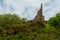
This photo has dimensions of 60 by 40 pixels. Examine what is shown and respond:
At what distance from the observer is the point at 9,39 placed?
49.6 metres

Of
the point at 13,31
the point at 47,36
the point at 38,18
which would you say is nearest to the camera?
the point at 47,36

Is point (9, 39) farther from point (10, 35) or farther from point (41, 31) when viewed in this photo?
point (41, 31)

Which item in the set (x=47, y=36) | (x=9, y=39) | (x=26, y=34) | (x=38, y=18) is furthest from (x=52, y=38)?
(x=38, y=18)

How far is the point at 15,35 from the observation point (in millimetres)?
52562

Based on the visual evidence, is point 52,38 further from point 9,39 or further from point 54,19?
point 54,19

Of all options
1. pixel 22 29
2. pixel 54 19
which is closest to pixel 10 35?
pixel 22 29

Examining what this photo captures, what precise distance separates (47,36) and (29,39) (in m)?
4.89

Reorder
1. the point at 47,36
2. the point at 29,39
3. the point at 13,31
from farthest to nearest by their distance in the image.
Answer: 1. the point at 13,31
2. the point at 47,36
3. the point at 29,39

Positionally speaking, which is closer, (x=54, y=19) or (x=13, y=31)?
(x=13, y=31)

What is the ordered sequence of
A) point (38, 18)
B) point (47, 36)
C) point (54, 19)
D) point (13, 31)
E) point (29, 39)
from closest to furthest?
point (29, 39) → point (47, 36) → point (13, 31) → point (54, 19) → point (38, 18)

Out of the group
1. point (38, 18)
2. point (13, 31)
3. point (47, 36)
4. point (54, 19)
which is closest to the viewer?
point (47, 36)

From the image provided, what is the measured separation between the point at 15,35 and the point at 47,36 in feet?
21.7

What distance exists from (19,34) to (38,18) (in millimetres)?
30777

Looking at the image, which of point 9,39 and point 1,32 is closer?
point 9,39
